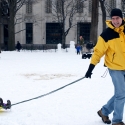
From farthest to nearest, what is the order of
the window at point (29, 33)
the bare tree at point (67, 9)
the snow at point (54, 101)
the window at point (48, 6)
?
the window at point (29, 33)
the window at point (48, 6)
the bare tree at point (67, 9)
the snow at point (54, 101)

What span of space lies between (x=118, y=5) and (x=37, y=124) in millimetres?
51513

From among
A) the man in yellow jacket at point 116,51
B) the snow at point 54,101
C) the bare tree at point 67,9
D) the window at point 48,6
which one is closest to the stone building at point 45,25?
the window at point 48,6

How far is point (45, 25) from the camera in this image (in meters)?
57.6

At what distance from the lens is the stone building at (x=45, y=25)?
56.6 m

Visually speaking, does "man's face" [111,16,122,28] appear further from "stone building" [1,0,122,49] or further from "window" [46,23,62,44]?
"window" [46,23,62,44]

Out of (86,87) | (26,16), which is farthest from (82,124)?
(26,16)

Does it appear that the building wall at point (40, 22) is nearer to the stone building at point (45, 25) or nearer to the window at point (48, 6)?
the stone building at point (45, 25)

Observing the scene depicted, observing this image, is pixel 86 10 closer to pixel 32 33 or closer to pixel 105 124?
pixel 32 33

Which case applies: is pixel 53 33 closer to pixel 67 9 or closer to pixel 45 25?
pixel 45 25

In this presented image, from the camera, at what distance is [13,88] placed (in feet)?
34.1

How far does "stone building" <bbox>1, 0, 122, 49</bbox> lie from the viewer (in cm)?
5656

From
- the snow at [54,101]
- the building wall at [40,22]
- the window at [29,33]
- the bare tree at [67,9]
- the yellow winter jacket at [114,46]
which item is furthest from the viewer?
the window at [29,33]

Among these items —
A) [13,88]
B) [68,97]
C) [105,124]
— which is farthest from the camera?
[13,88]

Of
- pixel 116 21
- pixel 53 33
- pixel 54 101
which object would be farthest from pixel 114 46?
pixel 53 33
